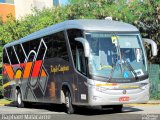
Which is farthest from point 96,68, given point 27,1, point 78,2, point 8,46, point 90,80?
point 27,1

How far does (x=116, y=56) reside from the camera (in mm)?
17625

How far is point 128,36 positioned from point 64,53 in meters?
2.63

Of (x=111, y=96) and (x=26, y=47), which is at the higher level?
(x=26, y=47)

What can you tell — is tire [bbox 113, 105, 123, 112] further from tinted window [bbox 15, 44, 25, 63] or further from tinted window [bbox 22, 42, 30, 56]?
tinted window [bbox 15, 44, 25, 63]

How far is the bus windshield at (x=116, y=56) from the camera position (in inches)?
682

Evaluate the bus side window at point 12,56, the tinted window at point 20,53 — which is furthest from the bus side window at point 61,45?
the bus side window at point 12,56

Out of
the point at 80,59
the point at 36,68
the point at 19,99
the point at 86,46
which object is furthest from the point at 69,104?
Answer: the point at 19,99

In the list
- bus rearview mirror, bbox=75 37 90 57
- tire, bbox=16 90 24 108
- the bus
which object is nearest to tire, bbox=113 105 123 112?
the bus

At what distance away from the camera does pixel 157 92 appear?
86.4 ft

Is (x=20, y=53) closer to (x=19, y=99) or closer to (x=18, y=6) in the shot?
(x=19, y=99)

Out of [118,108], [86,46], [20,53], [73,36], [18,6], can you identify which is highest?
[73,36]

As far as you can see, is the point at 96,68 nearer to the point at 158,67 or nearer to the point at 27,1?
the point at 158,67

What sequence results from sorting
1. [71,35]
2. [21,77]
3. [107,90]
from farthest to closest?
[21,77]
[71,35]
[107,90]

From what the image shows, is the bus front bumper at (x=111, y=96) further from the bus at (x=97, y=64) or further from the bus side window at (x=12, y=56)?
the bus side window at (x=12, y=56)
